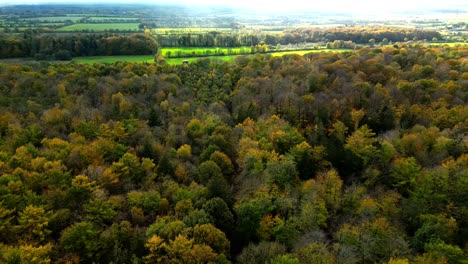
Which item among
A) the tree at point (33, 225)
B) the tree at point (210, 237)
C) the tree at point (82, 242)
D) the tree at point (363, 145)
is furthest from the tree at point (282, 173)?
the tree at point (33, 225)

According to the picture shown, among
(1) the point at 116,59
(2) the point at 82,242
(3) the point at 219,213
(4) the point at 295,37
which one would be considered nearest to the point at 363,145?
(3) the point at 219,213

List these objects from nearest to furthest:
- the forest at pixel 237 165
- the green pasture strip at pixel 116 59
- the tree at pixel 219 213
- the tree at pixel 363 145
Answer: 1. the forest at pixel 237 165
2. the tree at pixel 219 213
3. the tree at pixel 363 145
4. the green pasture strip at pixel 116 59

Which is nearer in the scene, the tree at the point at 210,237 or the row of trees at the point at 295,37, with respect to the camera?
the tree at the point at 210,237

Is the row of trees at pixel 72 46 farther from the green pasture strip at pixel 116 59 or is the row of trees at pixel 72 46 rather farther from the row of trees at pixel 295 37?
the row of trees at pixel 295 37

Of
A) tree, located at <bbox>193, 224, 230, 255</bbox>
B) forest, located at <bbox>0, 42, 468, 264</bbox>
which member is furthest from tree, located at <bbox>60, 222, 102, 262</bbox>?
tree, located at <bbox>193, 224, 230, 255</bbox>

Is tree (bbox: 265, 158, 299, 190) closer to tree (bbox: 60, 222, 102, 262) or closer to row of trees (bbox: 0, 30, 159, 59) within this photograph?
tree (bbox: 60, 222, 102, 262)

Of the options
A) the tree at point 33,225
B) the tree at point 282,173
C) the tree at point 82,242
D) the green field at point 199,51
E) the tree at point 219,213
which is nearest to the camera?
the tree at point 82,242

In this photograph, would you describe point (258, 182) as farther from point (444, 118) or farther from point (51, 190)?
point (444, 118)

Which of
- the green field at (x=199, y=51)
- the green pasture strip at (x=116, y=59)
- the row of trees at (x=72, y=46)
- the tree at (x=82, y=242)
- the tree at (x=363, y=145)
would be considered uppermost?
the row of trees at (x=72, y=46)
